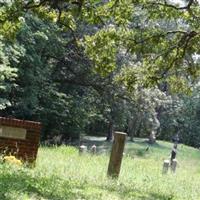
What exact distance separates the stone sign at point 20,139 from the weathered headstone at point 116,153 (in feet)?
7.03

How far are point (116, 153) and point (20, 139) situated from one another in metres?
2.57

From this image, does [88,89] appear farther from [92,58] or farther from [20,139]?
[20,139]

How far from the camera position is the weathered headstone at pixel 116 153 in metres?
11.4

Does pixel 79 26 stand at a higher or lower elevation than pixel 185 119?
higher

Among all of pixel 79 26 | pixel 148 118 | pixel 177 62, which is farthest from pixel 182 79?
pixel 148 118

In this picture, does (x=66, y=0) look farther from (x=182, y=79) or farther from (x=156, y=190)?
(x=182, y=79)

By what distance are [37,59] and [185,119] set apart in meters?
35.2

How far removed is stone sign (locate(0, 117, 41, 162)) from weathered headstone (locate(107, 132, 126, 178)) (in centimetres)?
214

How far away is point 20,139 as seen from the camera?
40.9 feet

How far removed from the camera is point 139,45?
14961mm

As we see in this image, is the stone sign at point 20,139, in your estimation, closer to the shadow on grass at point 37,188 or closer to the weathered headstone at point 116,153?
the weathered headstone at point 116,153

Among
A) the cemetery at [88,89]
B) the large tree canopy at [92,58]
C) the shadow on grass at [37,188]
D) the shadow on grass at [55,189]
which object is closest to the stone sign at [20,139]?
the cemetery at [88,89]

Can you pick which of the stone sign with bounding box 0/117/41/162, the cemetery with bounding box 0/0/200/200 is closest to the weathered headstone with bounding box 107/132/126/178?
the cemetery with bounding box 0/0/200/200

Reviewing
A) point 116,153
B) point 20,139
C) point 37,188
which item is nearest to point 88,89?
point 20,139
